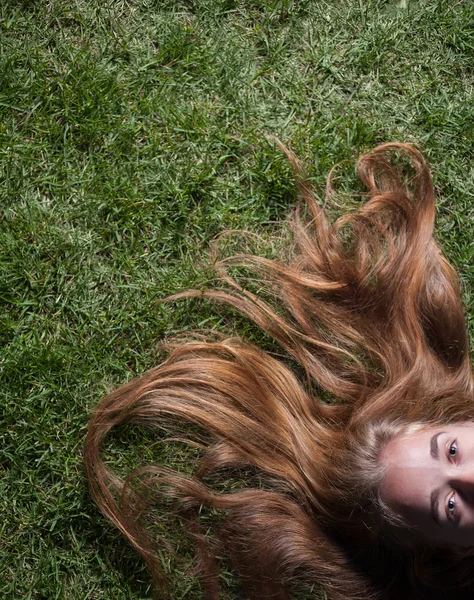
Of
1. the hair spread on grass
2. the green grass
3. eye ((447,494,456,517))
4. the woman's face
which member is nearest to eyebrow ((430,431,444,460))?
the woman's face

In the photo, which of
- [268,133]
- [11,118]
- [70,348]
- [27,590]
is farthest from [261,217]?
[27,590]

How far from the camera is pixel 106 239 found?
3021 mm

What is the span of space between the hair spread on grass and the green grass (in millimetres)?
134

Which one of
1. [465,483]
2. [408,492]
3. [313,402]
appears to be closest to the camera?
[465,483]

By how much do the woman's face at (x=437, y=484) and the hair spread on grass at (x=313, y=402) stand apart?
0.27 metres

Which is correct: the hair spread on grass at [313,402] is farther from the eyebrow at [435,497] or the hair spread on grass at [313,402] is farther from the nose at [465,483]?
the nose at [465,483]

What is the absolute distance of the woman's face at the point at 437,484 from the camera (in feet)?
7.88

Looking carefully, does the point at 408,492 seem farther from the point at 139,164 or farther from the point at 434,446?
the point at 139,164

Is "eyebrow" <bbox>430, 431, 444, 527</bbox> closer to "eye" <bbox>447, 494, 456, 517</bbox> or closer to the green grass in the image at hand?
"eye" <bbox>447, 494, 456, 517</bbox>

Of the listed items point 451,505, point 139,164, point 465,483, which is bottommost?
point 451,505

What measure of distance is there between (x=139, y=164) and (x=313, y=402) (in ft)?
4.22

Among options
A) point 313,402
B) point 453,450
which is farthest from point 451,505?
point 313,402

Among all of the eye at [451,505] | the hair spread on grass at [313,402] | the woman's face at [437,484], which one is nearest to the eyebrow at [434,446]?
the woman's face at [437,484]

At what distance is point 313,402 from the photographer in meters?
2.92
